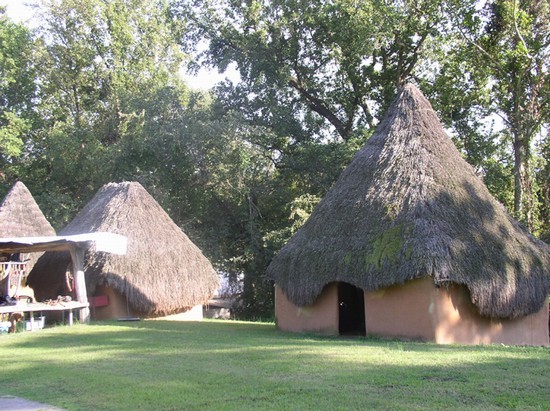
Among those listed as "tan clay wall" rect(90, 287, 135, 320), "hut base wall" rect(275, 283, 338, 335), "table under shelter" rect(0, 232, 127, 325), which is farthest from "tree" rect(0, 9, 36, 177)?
"hut base wall" rect(275, 283, 338, 335)

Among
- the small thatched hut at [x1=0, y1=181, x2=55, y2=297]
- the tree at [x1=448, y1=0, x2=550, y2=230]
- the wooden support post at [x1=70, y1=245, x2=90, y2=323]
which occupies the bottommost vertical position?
the wooden support post at [x1=70, y1=245, x2=90, y2=323]

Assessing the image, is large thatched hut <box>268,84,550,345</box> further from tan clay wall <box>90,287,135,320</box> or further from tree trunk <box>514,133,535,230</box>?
tree trunk <box>514,133,535,230</box>

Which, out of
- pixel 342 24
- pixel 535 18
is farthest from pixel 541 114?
pixel 342 24

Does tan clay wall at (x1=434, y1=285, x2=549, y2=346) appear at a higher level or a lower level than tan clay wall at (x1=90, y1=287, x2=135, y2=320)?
lower

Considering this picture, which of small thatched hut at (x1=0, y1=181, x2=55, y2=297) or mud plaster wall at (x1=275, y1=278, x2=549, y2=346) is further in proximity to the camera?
small thatched hut at (x1=0, y1=181, x2=55, y2=297)

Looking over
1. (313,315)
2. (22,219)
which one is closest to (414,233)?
(313,315)

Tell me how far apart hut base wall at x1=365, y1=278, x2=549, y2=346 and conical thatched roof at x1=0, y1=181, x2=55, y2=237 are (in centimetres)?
1254

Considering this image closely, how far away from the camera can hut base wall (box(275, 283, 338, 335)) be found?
48.7ft

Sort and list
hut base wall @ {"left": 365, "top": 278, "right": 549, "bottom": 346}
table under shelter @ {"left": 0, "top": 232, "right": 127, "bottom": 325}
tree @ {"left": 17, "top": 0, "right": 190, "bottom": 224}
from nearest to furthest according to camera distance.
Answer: hut base wall @ {"left": 365, "top": 278, "right": 549, "bottom": 346} → table under shelter @ {"left": 0, "top": 232, "right": 127, "bottom": 325} → tree @ {"left": 17, "top": 0, "right": 190, "bottom": 224}

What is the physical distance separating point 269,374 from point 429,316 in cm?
546

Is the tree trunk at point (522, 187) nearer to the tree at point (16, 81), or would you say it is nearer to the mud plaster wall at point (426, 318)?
the mud plaster wall at point (426, 318)

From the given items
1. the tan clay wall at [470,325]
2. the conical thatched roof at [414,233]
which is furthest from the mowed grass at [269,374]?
the conical thatched roof at [414,233]

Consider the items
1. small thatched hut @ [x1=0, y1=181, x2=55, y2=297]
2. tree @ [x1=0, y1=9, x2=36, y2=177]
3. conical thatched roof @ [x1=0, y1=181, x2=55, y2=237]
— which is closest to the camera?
small thatched hut @ [x1=0, y1=181, x2=55, y2=297]

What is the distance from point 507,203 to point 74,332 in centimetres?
1690
